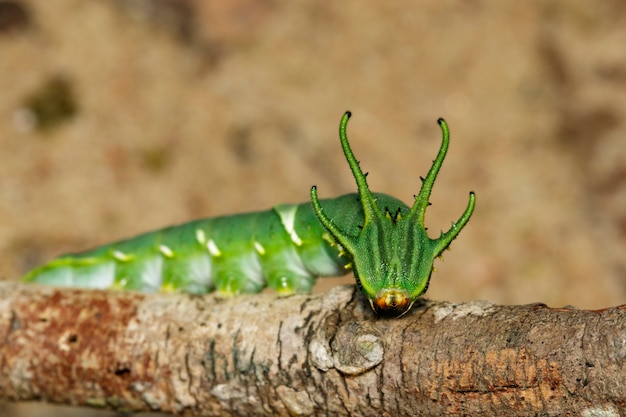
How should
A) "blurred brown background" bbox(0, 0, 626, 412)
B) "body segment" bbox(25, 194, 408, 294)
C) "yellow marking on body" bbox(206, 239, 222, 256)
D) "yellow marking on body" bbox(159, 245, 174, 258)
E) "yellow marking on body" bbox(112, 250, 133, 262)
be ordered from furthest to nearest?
"blurred brown background" bbox(0, 0, 626, 412) → "yellow marking on body" bbox(112, 250, 133, 262) → "yellow marking on body" bbox(159, 245, 174, 258) → "yellow marking on body" bbox(206, 239, 222, 256) → "body segment" bbox(25, 194, 408, 294)

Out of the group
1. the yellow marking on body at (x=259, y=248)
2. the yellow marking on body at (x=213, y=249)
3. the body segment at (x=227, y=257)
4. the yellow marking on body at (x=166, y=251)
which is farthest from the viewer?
the yellow marking on body at (x=166, y=251)

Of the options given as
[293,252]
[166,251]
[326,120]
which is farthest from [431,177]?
[326,120]

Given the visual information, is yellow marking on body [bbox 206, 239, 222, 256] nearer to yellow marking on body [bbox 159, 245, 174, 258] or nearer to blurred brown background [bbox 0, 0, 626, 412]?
yellow marking on body [bbox 159, 245, 174, 258]

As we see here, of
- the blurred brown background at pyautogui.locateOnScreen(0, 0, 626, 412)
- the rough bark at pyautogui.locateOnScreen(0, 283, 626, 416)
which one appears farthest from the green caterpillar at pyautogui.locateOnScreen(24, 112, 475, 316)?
the blurred brown background at pyautogui.locateOnScreen(0, 0, 626, 412)

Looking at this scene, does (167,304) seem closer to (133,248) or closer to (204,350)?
(204,350)

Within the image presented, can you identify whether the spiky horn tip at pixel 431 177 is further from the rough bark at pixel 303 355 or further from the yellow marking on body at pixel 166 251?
the yellow marking on body at pixel 166 251

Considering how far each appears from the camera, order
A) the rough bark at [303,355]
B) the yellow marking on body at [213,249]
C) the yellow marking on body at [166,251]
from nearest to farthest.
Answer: the rough bark at [303,355] < the yellow marking on body at [213,249] < the yellow marking on body at [166,251]

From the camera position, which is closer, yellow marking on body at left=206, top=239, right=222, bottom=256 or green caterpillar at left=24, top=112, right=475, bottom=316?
green caterpillar at left=24, top=112, right=475, bottom=316

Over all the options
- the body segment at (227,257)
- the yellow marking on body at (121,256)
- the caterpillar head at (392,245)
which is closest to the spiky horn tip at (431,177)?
the caterpillar head at (392,245)
